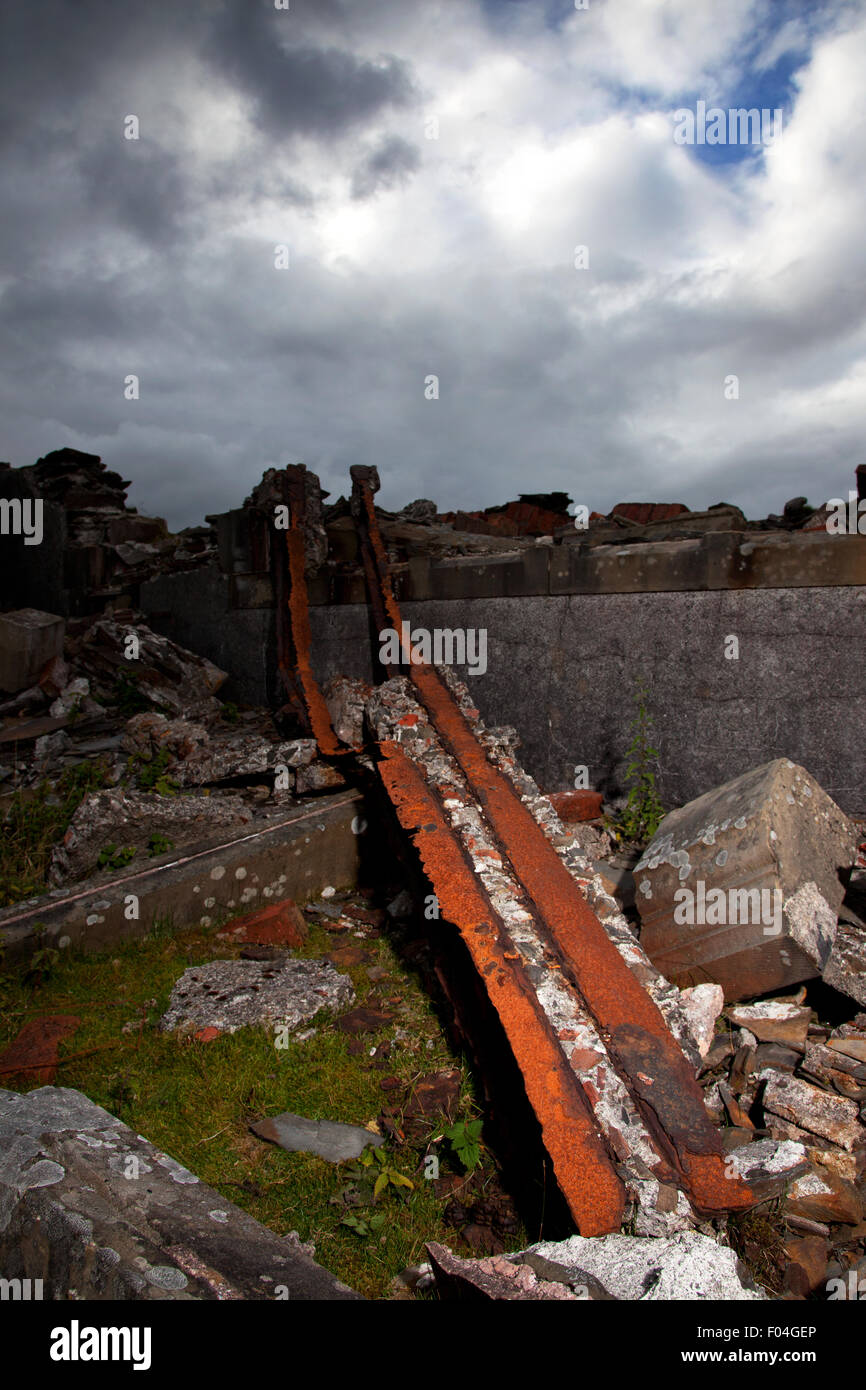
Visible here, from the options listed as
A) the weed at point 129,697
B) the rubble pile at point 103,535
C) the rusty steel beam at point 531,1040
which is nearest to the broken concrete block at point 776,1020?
the rusty steel beam at point 531,1040

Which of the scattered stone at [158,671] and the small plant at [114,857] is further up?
the scattered stone at [158,671]

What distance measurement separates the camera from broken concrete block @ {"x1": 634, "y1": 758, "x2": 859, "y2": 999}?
2.98 m

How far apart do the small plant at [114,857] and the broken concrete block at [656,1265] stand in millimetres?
3440

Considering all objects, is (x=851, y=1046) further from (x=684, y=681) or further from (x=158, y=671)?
(x=158, y=671)

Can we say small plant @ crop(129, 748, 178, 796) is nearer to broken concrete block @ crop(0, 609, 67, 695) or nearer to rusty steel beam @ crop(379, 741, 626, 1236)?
rusty steel beam @ crop(379, 741, 626, 1236)

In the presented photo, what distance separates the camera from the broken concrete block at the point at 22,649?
8.46 metres

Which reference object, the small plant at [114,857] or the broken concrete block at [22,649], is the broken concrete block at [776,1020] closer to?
the small plant at [114,857]

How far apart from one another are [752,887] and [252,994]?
7.07 ft

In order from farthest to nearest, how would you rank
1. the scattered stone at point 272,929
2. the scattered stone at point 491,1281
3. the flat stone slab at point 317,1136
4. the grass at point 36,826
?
the grass at point 36,826
the scattered stone at point 272,929
the flat stone slab at point 317,1136
the scattered stone at point 491,1281

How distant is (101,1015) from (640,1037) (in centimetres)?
223

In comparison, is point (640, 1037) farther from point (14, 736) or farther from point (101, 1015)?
Result: point (14, 736)

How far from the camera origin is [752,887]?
303cm

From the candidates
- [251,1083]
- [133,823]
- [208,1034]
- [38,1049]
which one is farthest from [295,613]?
[251,1083]
